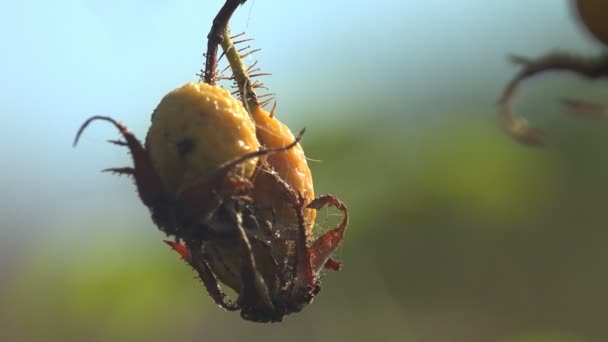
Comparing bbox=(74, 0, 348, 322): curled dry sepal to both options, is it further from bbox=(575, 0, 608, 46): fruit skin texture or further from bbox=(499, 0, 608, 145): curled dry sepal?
bbox=(575, 0, 608, 46): fruit skin texture

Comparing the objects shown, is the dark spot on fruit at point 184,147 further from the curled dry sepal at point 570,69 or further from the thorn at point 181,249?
the curled dry sepal at point 570,69

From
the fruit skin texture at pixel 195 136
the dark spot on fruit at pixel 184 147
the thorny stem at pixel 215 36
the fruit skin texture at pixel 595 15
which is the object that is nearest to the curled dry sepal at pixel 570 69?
the fruit skin texture at pixel 595 15

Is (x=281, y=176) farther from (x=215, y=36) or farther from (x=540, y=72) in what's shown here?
(x=540, y=72)

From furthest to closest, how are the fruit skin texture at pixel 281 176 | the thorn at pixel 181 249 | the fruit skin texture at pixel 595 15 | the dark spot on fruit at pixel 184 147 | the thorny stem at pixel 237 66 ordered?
the thorny stem at pixel 237 66, the thorn at pixel 181 249, the fruit skin texture at pixel 281 176, the dark spot on fruit at pixel 184 147, the fruit skin texture at pixel 595 15

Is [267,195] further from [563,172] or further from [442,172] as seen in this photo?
[563,172]

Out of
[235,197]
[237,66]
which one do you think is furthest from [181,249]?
[237,66]

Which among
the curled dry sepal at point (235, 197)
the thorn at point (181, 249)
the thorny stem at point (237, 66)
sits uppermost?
the thorny stem at point (237, 66)
